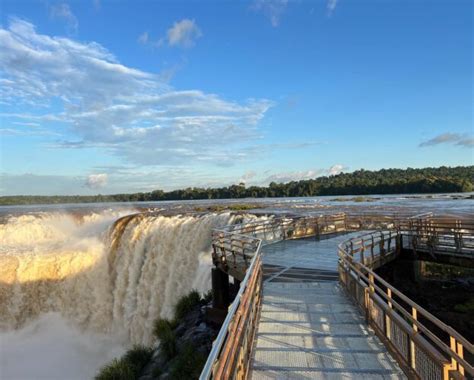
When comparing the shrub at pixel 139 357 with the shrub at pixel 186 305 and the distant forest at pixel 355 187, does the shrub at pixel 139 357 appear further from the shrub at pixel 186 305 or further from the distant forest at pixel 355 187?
the distant forest at pixel 355 187

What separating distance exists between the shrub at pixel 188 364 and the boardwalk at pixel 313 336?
10.9 ft

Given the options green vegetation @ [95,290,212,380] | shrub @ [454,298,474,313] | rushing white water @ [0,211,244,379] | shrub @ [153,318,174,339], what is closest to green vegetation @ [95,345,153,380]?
green vegetation @ [95,290,212,380]

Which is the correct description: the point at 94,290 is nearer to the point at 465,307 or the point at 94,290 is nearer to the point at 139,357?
the point at 139,357

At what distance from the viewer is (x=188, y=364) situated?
39.8ft

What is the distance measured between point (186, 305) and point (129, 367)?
450cm

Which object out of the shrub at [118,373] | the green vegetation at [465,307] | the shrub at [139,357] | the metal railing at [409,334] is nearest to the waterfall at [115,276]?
the shrub at [139,357]

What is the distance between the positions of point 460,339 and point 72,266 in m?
28.1

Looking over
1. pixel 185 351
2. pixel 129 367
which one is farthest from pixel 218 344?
pixel 129 367

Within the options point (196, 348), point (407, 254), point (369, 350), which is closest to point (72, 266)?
point (196, 348)

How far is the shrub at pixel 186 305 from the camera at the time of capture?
59.0 ft

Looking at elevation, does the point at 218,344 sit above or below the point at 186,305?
above

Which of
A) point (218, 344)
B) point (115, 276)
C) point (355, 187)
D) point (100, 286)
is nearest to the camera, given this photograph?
point (218, 344)

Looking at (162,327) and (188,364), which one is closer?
(188,364)

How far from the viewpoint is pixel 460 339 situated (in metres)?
3.76
